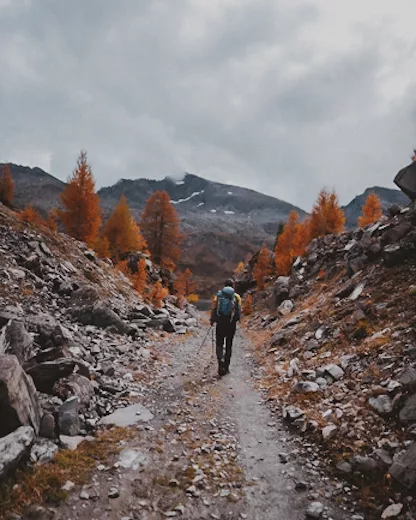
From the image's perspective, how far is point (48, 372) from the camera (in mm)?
8055

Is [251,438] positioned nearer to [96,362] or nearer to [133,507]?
[133,507]

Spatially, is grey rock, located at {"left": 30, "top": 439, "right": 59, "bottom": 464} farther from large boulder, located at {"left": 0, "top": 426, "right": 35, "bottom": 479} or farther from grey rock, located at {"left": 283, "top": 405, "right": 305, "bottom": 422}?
grey rock, located at {"left": 283, "top": 405, "right": 305, "bottom": 422}

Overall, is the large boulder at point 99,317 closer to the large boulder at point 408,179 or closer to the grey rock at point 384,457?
the grey rock at point 384,457

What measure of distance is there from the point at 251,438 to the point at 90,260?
22.8 metres

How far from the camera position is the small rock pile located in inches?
238

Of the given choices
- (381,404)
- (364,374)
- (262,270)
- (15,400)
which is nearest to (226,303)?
(364,374)

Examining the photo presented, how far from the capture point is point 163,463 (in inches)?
251

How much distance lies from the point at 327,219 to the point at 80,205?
33672 millimetres

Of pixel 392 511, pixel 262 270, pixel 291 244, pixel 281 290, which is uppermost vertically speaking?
pixel 291 244

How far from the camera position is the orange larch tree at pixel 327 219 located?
4662 cm

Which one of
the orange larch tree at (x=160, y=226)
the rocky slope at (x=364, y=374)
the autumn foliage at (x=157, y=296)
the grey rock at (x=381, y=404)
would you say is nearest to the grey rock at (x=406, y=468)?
the rocky slope at (x=364, y=374)

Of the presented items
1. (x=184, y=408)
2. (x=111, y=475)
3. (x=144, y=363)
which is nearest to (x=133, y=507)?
(x=111, y=475)

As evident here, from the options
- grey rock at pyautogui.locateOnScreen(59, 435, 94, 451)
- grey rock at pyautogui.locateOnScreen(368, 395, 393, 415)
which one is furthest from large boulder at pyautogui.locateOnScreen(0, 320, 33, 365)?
grey rock at pyautogui.locateOnScreen(368, 395, 393, 415)

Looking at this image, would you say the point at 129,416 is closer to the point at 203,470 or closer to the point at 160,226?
the point at 203,470
